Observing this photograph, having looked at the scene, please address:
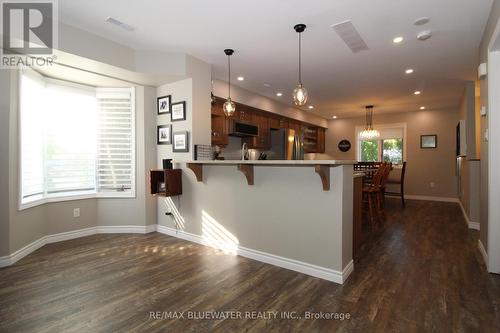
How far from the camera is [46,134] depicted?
3.55 metres

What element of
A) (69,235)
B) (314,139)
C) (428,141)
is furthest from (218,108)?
(428,141)

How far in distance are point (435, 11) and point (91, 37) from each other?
12.3 feet

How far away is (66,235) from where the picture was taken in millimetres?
3738

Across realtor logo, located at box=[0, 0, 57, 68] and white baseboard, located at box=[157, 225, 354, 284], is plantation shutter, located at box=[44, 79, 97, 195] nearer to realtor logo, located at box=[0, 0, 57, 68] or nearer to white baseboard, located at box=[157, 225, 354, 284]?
realtor logo, located at box=[0, 0, 57, 68]

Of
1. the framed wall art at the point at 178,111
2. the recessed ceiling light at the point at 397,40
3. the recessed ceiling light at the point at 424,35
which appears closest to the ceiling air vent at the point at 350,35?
the recessed ceiling light at the point at 397,40

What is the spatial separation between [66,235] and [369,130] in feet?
24.8

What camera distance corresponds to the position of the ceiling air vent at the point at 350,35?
112 inches

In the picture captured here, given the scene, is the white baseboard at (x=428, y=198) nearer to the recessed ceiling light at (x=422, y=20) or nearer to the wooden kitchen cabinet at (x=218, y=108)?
the recessed ceiling light at (x=422, y=20)

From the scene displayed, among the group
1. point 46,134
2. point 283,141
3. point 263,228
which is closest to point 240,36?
point 263,228

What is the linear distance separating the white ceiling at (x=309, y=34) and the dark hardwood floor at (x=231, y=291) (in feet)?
8.52

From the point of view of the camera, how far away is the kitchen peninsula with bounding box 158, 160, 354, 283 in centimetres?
243

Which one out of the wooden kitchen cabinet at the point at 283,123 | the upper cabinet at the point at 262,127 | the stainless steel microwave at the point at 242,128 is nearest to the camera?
the upper cabinet at the point at 262,127

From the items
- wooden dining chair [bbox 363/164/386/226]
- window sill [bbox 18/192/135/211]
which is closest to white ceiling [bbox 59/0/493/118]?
wooden dining chair [bbox 363/164/386/226]

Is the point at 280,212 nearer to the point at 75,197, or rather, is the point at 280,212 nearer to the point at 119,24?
the point at 119,24
